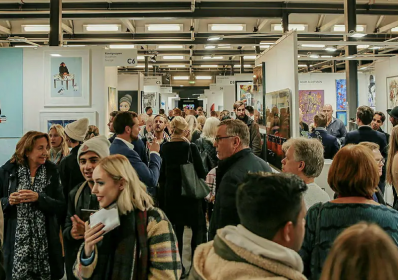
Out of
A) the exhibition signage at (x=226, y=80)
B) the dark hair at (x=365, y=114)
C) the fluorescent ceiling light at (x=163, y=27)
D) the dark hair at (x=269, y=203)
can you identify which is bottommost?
the dark hair at (x=269, y=203)

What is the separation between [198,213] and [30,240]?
6.09 ft

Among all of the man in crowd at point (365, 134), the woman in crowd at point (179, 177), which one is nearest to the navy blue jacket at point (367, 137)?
the man in crowd at point (365, 134)

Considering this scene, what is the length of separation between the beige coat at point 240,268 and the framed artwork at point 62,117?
18.2 ft

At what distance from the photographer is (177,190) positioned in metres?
4.57

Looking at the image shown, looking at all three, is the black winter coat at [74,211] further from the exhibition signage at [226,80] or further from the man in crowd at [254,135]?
the exhibition signage at [226,80]

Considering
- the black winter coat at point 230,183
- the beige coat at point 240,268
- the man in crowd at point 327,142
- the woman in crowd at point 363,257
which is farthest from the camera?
the man in crowd at point 327,142

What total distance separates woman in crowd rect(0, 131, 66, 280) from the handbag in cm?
140

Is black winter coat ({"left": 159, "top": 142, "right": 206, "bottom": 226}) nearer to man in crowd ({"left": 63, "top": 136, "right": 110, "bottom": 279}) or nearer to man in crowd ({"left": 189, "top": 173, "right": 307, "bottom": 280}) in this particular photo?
man in crowd ({"left": 63, "top": 136, "right": 110, "bottom": 279})

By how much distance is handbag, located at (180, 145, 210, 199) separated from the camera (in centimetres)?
441

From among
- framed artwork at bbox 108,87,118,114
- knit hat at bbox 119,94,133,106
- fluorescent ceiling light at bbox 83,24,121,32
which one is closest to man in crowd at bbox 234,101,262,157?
framed artwork at bbox 108,87,118,114

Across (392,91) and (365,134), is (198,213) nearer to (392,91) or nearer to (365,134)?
(365,134)

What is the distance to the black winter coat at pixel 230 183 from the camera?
8.42 ft

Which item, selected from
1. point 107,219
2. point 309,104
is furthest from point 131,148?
point 309,104

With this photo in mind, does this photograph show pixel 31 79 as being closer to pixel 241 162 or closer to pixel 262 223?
pixel 241 162
